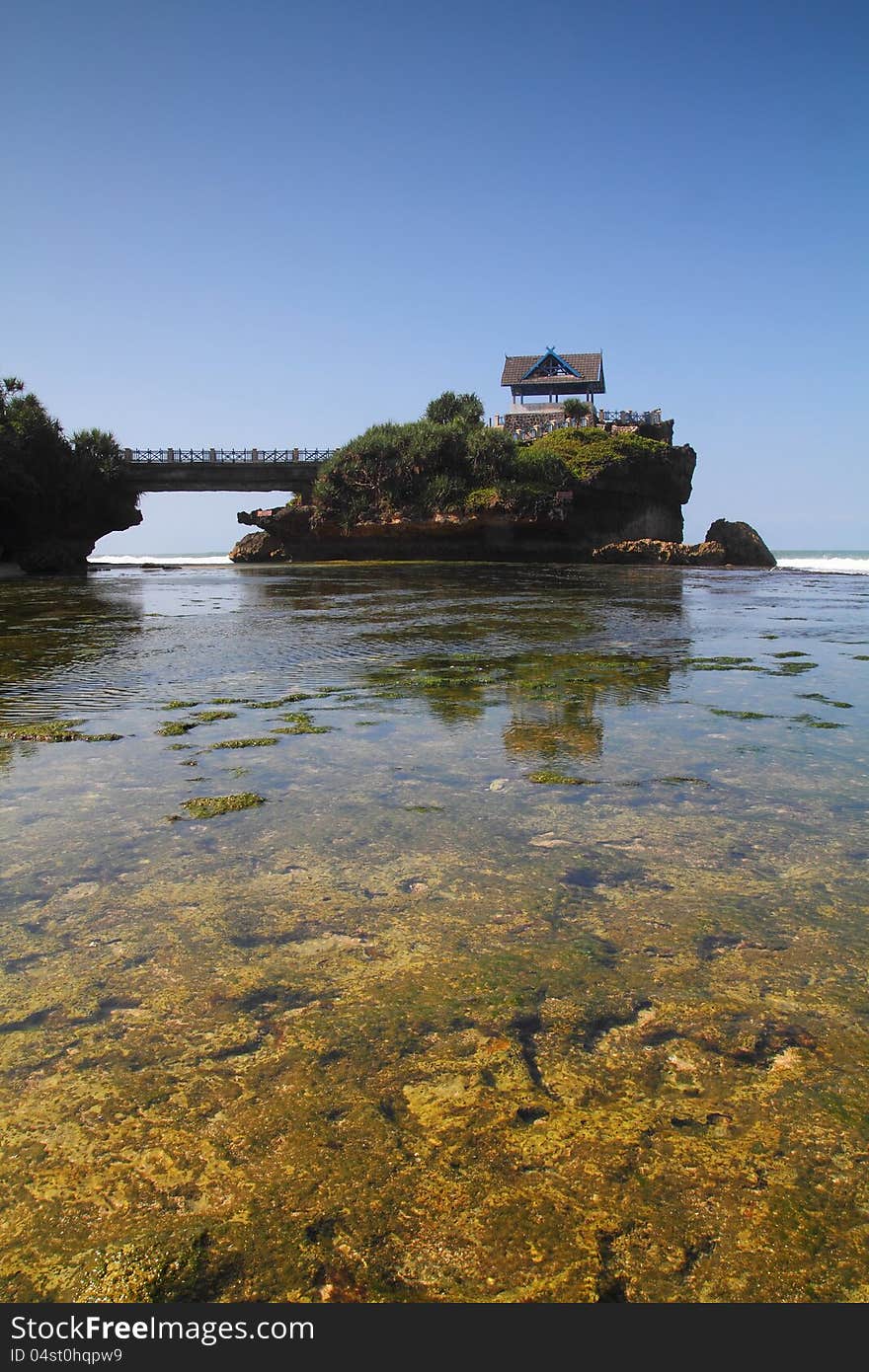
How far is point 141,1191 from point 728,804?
10.2ft

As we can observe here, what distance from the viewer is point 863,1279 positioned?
136cm

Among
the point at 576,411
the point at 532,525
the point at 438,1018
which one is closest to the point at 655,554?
the point at 532,525

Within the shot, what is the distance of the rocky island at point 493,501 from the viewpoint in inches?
1660

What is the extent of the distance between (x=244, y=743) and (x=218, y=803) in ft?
4.33

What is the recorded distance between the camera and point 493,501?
40500 millimetres

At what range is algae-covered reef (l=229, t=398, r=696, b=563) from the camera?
4219cm

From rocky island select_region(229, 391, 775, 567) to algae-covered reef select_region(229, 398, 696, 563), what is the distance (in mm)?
65

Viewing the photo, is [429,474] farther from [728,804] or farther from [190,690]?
[728,804]

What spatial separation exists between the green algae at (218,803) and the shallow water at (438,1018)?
0.07m

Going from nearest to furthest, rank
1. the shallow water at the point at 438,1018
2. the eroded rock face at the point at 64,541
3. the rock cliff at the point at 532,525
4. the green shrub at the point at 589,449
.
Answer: the shallow water at the point at 438,1018, the eroded rock face at the point at 64,541, the rock cliff at the point at 532,525, the green shrub at the point at 589,449

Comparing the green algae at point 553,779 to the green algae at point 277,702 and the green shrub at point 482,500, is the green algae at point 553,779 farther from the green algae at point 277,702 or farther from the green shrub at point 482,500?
the green shrub at point 482,500

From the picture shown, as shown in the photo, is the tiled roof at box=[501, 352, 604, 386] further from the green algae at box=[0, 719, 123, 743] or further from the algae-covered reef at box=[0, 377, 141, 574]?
the green algae at box=[0, 719, 123, 743]

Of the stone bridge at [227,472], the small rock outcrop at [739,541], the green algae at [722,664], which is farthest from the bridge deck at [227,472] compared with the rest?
the green algae at [722,664]

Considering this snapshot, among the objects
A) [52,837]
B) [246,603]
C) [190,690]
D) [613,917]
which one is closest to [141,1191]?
[613,917]
